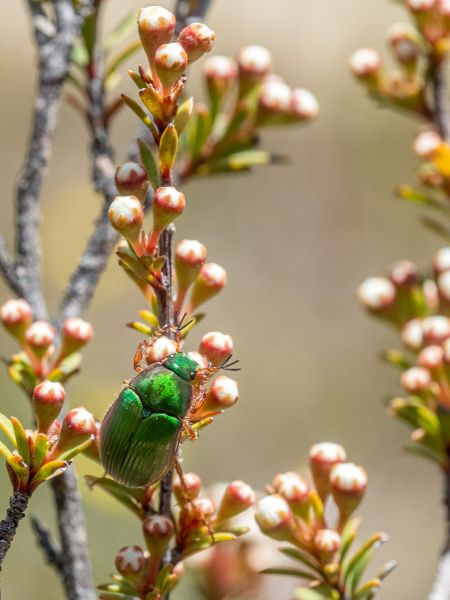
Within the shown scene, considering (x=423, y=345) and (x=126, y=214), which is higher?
(x=126, y=214)

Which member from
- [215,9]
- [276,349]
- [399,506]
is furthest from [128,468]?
[215,9]

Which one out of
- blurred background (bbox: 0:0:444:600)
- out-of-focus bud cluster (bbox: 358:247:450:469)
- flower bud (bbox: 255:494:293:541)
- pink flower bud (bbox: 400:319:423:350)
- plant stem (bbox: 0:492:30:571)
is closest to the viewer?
plant stem (bbox: 0:492:30:571)

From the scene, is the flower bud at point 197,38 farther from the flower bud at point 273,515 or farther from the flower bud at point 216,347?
the flower bud at point 273,515

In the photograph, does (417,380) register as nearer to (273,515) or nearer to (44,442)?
(273,515)

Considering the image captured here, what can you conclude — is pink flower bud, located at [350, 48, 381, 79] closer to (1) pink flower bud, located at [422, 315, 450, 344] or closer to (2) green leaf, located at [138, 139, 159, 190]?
(1) pink flower bud, located at [422, 315, 450, 344]

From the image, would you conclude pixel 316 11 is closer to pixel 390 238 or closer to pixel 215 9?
pixel 215 9

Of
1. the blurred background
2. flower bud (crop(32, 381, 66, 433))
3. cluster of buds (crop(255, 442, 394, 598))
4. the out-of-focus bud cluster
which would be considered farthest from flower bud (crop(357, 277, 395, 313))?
the blurred background

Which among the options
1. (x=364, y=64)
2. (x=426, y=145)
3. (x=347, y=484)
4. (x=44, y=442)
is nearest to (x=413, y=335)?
(x=426, y=145)
